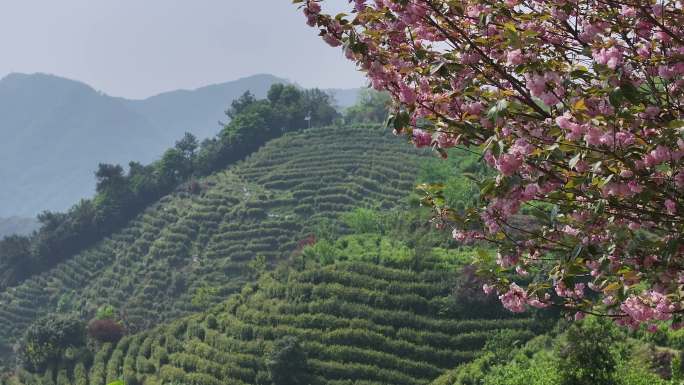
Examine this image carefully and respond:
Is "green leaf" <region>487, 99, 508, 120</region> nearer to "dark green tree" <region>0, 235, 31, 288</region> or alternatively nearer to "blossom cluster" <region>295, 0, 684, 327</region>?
"blossom cluster" <region>295, 0, 684, 327</region>

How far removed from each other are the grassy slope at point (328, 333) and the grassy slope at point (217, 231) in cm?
793

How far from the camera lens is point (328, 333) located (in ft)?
85.3

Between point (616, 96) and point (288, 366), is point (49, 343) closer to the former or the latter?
point (288, 366)

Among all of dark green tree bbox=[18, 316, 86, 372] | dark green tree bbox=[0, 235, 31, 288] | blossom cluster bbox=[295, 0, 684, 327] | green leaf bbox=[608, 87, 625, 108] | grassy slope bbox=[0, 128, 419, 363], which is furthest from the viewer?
dark green tree bbox=[0, 235, 31, 288]

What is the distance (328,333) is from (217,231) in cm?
2302

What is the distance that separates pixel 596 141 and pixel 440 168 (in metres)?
39.6

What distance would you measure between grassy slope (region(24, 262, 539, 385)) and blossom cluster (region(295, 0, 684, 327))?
18.9 m

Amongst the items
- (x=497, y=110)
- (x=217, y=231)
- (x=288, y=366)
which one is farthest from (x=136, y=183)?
(x=497, y=110)

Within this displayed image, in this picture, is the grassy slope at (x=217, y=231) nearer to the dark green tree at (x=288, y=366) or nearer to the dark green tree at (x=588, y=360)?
the dark green tree at (x=288, y=366)

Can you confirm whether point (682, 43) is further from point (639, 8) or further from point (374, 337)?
point (374, 337)

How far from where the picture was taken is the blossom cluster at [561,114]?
13.0 ft

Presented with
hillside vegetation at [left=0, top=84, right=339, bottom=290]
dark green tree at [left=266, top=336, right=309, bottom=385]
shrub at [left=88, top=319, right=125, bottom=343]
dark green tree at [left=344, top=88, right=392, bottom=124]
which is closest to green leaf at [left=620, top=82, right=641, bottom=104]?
dark green tree at [left=266, top=336, right=309, bottom=385]

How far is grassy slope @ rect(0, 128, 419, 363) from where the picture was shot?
1686 inches

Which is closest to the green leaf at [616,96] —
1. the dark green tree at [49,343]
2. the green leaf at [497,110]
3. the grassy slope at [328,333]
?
the green leaf at [497,110]
